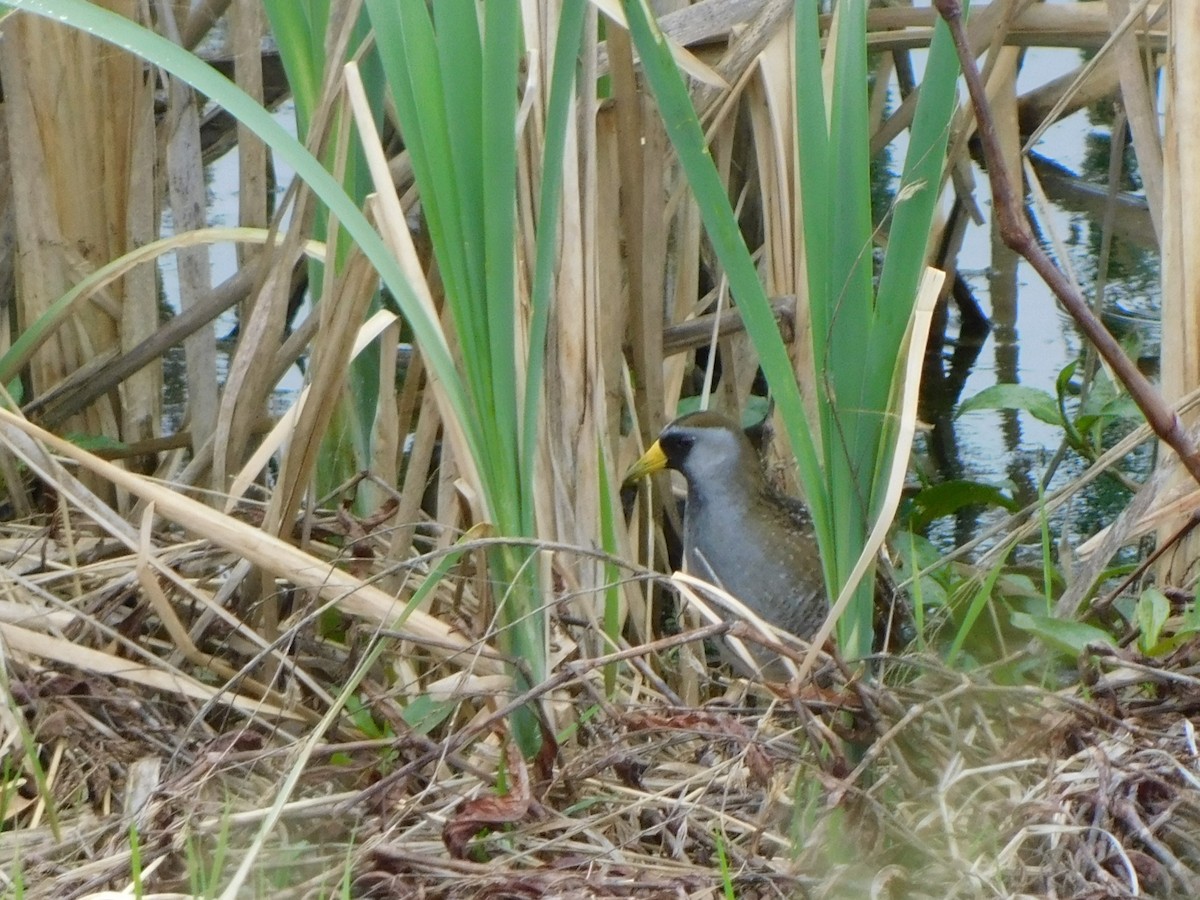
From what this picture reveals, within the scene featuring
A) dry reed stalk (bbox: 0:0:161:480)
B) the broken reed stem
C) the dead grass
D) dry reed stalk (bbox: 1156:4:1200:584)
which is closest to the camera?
the broken reed stem

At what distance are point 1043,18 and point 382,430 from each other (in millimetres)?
1524

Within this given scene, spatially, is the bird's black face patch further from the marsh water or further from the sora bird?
the marsh water

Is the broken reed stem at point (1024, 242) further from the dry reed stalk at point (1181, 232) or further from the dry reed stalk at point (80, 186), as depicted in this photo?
the dry reed stalk at point (80, 186)

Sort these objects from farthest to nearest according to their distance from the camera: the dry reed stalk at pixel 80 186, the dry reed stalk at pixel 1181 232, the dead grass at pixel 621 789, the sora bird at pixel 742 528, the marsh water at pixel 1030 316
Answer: the marsh water at pixel 1030 316, the dry reed stalk at pixel 80 186, the sora bird at pixel 742 528, the dry reed stalk at pixel 1181 232, the dead grass at pixel 621 789

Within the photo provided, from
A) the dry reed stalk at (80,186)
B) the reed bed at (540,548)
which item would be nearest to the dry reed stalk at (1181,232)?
the reed bed at (540,548)

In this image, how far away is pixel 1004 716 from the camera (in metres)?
1.84

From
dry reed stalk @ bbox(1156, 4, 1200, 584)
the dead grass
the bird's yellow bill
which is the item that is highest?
dry reed stalk @ bbox(1156, 4, 1200, 584)

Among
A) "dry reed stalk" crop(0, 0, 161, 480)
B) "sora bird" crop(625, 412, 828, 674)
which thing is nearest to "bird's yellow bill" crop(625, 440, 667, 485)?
"sora bird" crop(625, 412, 828, 674)

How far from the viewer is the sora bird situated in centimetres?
246

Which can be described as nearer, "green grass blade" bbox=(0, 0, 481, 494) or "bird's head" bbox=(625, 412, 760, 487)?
"green grass blade" bbox=(0, 0, 481, 494)

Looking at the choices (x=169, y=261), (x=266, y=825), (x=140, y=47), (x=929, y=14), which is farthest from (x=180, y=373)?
(x=266, y=825)

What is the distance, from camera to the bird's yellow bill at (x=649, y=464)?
2.48 m

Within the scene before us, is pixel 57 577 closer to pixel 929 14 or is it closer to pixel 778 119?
pixel 778 119

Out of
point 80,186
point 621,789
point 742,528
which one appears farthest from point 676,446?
point 80,186
